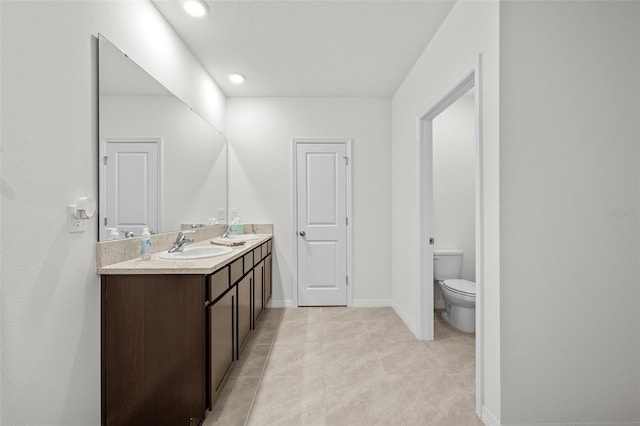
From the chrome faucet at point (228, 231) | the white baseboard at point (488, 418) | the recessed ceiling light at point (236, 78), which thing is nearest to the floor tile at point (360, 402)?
the white baseboard at point (488, 418)

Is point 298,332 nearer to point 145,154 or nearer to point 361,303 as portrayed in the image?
point 361,303

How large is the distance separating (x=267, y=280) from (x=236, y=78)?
2.12 meters

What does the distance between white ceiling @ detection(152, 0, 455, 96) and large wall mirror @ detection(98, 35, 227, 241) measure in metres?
0.55

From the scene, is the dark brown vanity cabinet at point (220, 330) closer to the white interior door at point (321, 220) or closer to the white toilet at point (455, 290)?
the white interior door at point (321, 220)

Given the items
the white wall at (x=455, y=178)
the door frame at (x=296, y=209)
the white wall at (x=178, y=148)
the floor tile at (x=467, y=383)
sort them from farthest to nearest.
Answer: the door frame at (x=296, y=209) → the white wall at (x=455, y=178) → the floor tile at (x=467, y=383) → the white wall at (x=178, y=148)

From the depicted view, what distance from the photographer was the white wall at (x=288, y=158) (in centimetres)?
352

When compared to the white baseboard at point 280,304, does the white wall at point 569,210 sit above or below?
above

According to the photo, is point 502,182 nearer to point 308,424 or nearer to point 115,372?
point 308,424

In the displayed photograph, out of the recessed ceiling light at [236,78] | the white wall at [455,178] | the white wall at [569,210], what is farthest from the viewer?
the white wall at [455,178]

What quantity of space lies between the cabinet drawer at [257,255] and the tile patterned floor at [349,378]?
683mm

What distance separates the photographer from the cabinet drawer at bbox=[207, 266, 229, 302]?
5.15 feet

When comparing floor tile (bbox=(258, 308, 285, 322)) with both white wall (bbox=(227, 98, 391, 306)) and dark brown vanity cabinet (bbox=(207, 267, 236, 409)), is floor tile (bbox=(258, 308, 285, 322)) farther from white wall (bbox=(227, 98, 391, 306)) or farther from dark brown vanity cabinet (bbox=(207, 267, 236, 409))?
dark brown vanity cabinet (bbox=(207, 267, 236, 409))

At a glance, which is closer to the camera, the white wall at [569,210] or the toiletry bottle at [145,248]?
the white wall at [569,210]

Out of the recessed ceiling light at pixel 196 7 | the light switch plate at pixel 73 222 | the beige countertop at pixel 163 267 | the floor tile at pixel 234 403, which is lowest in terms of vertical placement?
the floor tile at pixel 234 403
